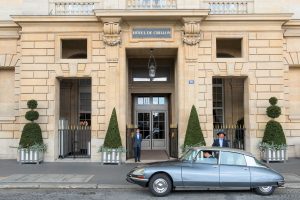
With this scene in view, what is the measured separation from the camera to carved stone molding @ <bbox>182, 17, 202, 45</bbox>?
1855 cm

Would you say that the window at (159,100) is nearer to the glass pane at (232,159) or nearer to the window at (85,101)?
the window at (85,101)

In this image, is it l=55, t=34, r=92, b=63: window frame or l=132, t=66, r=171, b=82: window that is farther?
l=132, t=66, r=171, b=82: window

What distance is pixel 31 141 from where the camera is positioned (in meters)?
18.1

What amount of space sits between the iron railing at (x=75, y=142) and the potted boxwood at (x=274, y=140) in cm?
833

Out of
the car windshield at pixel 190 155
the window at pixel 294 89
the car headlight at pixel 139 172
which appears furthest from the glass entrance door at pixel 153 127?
the car headlight at pixel 139 172

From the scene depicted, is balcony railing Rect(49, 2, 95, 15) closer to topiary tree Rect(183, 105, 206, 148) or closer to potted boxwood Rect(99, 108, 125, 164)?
potted boxwood Rect(99, 108, 125, 164)

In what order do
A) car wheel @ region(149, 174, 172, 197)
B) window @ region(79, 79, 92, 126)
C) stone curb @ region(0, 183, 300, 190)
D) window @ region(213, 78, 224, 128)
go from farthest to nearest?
Answer: 1. window @ region(79, 79, 92, 126)
2. window @ region(213, 78, 224, 128)
3. stone curb @ region(0, 183, 300, 190)
4. car wheel @ region(149, 174, 172, 197)

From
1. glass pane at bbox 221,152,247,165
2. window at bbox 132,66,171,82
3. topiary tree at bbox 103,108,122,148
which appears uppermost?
window at bbox 132,66,171,82

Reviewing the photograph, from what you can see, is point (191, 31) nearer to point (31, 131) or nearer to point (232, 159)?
point (31, 131)

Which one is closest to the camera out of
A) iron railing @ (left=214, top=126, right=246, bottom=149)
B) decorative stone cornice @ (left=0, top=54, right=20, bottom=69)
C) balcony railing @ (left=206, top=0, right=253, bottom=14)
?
balcony railing @ (left=206, top=0, right=253, bottom=14)

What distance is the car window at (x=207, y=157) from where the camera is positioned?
11.4 m

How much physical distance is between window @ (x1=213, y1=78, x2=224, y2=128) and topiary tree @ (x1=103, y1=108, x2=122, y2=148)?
6.90 m

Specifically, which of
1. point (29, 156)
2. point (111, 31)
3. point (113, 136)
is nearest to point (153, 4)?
point (111, 31)

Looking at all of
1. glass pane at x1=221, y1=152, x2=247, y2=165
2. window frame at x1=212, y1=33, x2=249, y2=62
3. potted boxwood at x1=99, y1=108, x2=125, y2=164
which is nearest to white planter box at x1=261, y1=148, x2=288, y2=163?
window frame at x1=212, y1=33, x2=249, y2=62
